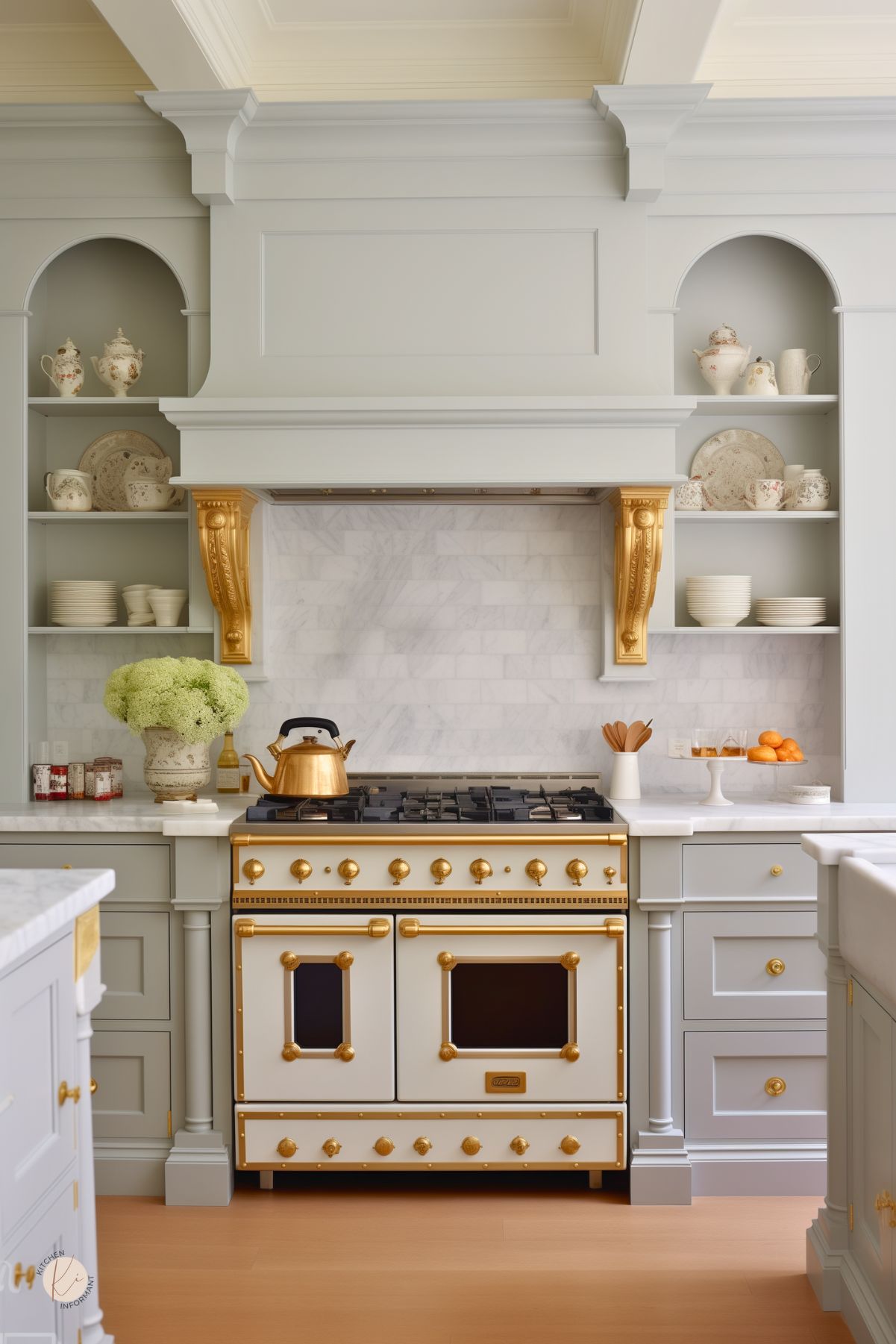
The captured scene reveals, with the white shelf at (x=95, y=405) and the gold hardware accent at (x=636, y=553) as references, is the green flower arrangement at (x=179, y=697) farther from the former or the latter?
the gold hardware accent at (x=636, y=553)

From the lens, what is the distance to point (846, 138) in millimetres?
3225

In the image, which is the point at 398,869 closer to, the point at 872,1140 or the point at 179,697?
the point at 179,697

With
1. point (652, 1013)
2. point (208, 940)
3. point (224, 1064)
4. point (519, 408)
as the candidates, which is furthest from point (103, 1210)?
point (519, 408)

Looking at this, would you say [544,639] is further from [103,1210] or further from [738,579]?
[103,1210]

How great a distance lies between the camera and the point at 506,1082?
9.45 ft

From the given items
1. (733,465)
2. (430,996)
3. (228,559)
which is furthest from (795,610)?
(228,559)

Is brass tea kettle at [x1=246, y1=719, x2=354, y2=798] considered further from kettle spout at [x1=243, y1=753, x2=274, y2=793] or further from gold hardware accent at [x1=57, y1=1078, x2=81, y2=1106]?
gold hardware accent at [x1=57, y1=1078, x2=81, y2=1106]

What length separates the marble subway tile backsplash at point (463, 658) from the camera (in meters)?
3.54

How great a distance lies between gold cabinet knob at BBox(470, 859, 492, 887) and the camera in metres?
2.88

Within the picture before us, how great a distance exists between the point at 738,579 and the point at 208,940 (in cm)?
190

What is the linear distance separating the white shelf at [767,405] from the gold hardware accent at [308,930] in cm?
177

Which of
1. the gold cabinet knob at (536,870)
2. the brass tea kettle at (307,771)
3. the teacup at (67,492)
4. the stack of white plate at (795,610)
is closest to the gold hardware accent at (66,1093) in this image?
the brass tea kettle at (307,771)

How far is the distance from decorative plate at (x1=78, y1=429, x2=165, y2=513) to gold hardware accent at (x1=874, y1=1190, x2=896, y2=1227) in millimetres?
2845

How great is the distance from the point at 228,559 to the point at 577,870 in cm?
136
